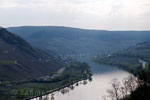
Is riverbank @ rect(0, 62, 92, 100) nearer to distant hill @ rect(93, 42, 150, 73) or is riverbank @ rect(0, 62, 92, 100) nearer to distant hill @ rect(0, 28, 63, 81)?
distant hill @ rect(0, 28, 63, 81)

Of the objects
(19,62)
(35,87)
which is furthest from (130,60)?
(35,87)

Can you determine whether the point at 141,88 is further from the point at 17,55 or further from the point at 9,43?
the point at 9,43

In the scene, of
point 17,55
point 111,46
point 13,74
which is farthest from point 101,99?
point 111,46

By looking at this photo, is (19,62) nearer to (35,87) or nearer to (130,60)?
(35,87)

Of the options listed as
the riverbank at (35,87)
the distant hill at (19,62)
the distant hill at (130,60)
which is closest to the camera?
the riverbank at (35,87)

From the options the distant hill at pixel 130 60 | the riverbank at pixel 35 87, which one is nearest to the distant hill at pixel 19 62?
the riverbank at pixel 35 87

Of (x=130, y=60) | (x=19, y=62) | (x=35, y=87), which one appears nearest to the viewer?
(x=35, y=87)

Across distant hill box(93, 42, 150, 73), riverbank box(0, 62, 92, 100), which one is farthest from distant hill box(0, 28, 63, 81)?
distant hill box(93, 42, 150, 73)

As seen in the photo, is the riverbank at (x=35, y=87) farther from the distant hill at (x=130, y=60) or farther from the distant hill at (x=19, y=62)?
the distant hill at (x=130, y=60)

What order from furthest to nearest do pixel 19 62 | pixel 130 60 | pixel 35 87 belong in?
1. pixel 130 60
2. pixel 19 62
3. pixel 35 87
